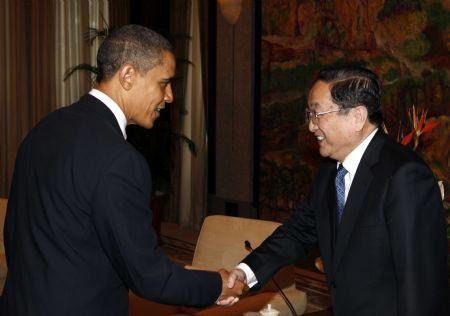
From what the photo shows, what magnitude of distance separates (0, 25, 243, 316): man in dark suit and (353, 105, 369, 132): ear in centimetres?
78

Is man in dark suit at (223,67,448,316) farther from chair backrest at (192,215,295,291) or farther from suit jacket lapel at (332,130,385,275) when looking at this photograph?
chair backrest at (192,215,295,291)

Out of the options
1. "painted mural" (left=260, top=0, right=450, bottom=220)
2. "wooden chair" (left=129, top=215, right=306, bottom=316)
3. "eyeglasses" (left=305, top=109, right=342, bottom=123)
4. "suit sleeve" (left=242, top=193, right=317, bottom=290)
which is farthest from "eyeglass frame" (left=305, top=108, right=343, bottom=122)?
"painted mural" (left=260, top=0, right=450, bottom=220)

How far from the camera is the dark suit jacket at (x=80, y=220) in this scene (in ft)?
6.82

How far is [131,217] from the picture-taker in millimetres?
2117

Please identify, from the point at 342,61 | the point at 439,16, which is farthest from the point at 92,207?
the point at 342,61

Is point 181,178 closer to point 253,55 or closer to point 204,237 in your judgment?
point 253,55

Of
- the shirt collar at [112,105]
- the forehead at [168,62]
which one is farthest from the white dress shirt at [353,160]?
the shirt collar at [112,105]

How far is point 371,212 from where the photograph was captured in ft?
8.21

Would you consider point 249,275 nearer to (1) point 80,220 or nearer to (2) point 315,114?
(2) point 315,114

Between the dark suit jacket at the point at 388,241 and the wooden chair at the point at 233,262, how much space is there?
1185 mm

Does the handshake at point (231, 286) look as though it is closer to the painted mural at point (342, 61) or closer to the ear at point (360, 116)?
the ear at point (360, 116)

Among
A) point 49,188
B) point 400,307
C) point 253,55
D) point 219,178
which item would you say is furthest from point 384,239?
point 219,178

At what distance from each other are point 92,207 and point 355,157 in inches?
43.1

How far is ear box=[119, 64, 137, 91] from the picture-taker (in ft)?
7.47
